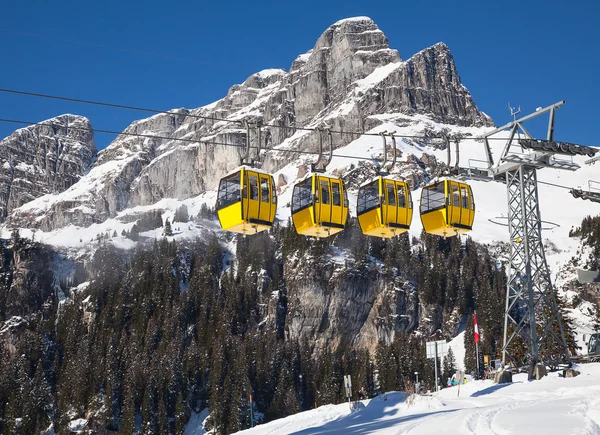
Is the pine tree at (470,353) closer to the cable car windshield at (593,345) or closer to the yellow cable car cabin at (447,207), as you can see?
the cable car windshield at (593,345)

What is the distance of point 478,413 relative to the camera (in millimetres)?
19641

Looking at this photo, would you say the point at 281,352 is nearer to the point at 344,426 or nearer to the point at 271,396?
the point at 271,396

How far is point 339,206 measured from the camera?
25.2 meters

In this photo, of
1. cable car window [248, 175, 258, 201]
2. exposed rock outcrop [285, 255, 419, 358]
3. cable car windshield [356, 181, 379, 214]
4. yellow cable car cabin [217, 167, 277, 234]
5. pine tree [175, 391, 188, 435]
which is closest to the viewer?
yellow cable car cabin [217, 167, 277, 234]

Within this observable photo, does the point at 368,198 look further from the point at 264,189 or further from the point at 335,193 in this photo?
the point at 264,189

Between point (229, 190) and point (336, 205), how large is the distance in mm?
3976

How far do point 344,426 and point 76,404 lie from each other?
9575 cm

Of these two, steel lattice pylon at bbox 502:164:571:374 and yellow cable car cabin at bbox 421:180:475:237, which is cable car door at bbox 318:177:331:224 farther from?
steel lattice pylon at bbox 502:164:571:374

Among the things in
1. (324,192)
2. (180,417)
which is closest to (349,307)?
(180,417)

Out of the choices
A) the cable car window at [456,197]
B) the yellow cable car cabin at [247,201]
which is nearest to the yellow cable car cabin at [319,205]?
the yellow cable car cabin at [247,201]

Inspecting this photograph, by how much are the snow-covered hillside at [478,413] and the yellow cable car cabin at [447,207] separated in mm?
6725

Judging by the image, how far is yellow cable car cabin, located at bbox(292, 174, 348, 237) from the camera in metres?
24.6

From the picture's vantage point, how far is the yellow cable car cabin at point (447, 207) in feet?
89.4

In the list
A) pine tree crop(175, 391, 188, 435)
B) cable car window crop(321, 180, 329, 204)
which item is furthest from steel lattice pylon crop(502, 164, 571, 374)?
pine tree crop(175, 391, 188, 435)
